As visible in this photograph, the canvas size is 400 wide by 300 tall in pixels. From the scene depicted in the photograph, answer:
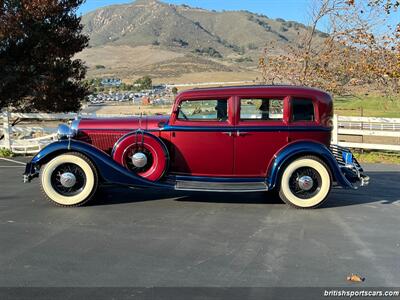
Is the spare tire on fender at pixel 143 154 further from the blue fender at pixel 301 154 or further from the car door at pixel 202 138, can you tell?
the blue fender at pixel 301 154

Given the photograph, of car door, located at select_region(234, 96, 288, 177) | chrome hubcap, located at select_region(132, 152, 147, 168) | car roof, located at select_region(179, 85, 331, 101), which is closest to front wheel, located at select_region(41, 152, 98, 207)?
chrome hubcap, located at select_region(132, 152, 147, 168)

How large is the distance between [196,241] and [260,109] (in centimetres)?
252

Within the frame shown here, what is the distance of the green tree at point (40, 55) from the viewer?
12.3m

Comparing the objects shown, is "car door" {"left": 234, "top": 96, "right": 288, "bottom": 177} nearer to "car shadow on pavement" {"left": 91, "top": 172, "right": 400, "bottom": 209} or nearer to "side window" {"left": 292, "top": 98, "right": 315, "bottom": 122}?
"side window" {"left": 292, "top": 98, "right": 315, "bottom": 122}

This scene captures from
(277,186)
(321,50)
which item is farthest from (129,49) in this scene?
(277,186)

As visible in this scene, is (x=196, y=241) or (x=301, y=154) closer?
(x=196, y=241)

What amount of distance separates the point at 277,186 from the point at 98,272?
131 inches

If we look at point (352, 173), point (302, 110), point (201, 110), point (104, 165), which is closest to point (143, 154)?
point (104, 165)

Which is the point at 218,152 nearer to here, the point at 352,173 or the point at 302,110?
the point at 302,110

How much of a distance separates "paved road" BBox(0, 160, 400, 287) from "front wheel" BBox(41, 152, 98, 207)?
202 mm

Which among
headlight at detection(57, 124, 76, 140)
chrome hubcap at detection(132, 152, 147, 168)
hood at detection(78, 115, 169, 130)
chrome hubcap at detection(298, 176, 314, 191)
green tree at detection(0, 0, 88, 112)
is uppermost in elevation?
green tree at detection(0, 0, 88, 112)

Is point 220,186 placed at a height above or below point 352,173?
below

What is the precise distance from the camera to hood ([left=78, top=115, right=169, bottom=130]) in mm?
7230

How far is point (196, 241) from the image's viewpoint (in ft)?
17.7
